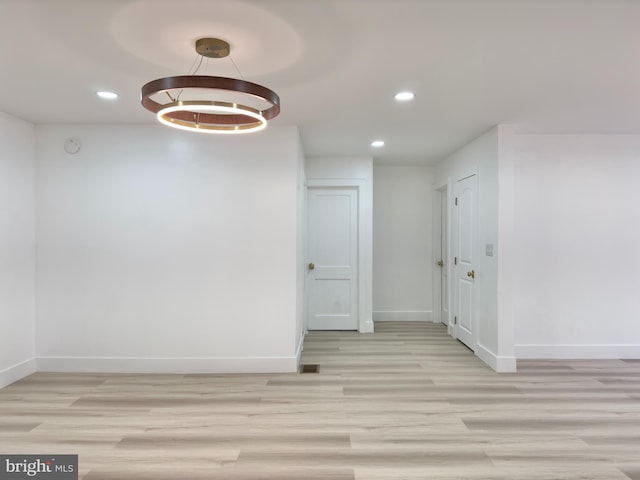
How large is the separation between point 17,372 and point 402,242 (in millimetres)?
5144

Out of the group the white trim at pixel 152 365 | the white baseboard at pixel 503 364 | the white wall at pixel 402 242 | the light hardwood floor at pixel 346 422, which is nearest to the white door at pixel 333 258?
the white wall at pixel 402 242

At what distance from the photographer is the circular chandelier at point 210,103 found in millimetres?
2025

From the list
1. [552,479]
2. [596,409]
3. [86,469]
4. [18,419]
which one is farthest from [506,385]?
[18,419]

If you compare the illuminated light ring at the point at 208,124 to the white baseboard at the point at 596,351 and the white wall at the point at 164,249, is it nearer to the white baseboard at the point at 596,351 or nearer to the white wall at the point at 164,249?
the white wall at the point at 164,249

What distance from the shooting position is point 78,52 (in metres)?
2.41

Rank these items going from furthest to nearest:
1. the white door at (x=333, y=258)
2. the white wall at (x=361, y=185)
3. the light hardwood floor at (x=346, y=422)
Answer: the white door at (x=333, y=258) < the white wall at (x=361, y=185) < the light hardwood floor at (x=346, y=422)

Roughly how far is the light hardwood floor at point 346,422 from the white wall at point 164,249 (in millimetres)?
286

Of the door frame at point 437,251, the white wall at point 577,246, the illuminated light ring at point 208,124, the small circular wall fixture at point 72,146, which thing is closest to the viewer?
the illuminated light ring at point 208,124

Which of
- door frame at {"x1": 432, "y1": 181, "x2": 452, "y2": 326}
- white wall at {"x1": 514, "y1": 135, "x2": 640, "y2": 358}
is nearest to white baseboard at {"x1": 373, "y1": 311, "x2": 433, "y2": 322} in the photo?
door frame at {"x1": 432, "y1": 181, "x2": 452, "y2": 326}

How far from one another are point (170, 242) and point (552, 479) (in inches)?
143

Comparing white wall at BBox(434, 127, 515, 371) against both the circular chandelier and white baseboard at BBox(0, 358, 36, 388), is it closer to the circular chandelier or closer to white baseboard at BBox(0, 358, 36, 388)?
the circular chandelier

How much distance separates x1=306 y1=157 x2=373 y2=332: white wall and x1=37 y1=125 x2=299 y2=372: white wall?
5.33 ft

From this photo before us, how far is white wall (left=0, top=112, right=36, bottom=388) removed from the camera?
143 inches

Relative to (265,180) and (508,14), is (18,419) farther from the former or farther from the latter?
(508,14)
